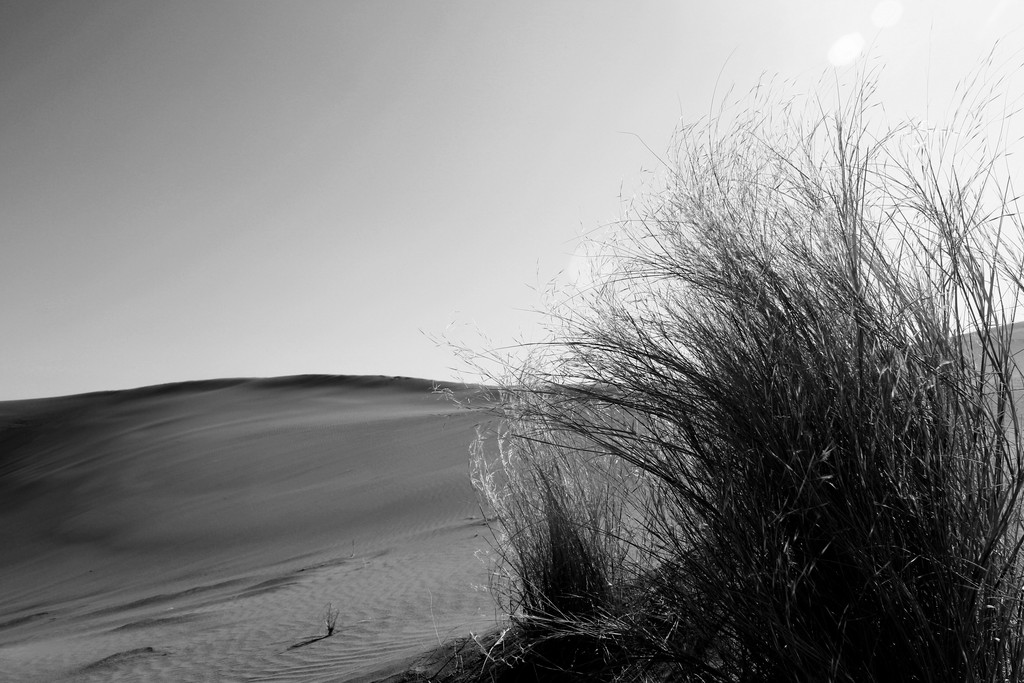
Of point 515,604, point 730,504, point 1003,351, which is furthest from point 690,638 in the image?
point 515,604

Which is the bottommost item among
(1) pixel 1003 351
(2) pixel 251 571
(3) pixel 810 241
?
(2) pixel 251 571

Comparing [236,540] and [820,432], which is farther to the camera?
[236,540]

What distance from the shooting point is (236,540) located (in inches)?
526

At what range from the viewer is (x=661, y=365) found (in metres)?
2.33

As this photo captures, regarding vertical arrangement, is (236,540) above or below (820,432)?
below

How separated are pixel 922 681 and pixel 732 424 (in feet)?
2.45

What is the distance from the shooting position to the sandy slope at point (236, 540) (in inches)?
237

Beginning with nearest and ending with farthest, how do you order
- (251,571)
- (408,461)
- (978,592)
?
(978,592), (251,571), (408,461)

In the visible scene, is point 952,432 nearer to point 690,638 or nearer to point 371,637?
point 690,638

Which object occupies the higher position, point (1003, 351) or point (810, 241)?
point (810, 241)

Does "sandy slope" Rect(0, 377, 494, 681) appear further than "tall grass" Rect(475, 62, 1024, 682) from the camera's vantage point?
Yes

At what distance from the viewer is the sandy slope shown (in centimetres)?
601

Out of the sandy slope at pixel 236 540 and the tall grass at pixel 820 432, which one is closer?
the tall grass at pixel 820 432

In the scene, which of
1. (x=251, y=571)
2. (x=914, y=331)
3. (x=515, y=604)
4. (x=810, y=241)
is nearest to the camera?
(x=914, y=331)
